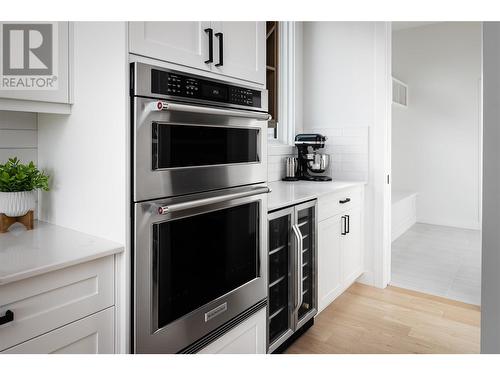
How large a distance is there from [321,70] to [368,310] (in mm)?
2060

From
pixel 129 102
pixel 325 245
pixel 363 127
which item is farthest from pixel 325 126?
pixel 129 102

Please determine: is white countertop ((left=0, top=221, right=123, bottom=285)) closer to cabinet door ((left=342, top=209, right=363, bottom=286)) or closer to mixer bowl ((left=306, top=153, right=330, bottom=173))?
cabinet door ((left=342, top=209, right=363, bottom=286))

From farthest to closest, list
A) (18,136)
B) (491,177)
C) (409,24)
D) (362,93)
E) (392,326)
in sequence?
1. (409,24)
2. (362,93)
3. (392,326)
4. (18,136)
5. (491,177)

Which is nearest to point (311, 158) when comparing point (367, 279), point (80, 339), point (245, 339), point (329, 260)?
point (329, 260)

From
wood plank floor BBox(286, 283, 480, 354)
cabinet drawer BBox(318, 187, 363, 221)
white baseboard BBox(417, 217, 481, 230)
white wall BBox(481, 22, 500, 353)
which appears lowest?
wood plank floor BBox(286, 283, 480, 354)

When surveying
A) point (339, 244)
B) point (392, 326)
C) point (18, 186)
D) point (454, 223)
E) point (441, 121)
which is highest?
point (441, 121)

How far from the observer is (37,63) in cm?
132

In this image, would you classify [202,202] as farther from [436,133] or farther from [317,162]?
[436,133]

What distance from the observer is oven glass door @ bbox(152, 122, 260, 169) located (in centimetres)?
125

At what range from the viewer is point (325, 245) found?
245cm

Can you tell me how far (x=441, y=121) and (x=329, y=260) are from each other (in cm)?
377

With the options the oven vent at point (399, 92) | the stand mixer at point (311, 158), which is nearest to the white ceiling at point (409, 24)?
the oven vent at point (399, 92)

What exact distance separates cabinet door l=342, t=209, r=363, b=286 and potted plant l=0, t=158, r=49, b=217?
2004 mm

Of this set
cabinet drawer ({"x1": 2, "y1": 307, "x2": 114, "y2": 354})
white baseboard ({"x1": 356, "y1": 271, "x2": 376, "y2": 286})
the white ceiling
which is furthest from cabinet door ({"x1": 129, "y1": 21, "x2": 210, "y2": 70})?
the white ceiling
